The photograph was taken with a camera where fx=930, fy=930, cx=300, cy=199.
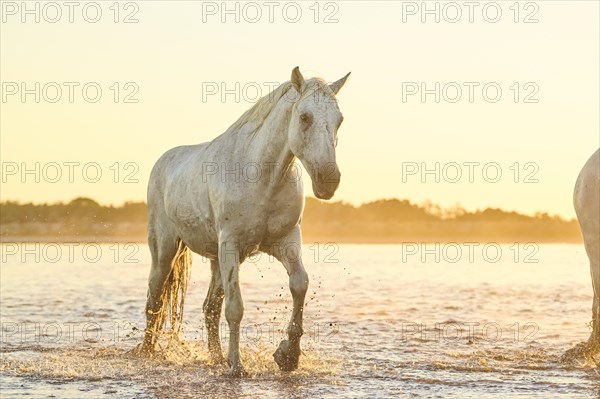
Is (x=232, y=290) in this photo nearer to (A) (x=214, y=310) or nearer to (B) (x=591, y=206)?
(A) (x=214, y=310)

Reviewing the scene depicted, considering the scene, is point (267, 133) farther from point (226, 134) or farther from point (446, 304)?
point (446, 304)

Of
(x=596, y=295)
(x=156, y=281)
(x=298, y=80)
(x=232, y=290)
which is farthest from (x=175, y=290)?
(x=596, y=295)

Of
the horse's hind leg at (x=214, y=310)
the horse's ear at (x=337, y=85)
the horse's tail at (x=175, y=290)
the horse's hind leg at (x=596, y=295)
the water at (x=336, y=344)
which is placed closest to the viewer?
the water at (x=336, y=344)

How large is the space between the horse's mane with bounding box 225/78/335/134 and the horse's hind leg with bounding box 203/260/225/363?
1.69 m

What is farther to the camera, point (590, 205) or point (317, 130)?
point (590, 205)

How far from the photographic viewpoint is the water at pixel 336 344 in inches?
308

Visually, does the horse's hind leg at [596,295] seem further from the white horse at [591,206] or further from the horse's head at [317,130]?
the horse's head at [317,130]

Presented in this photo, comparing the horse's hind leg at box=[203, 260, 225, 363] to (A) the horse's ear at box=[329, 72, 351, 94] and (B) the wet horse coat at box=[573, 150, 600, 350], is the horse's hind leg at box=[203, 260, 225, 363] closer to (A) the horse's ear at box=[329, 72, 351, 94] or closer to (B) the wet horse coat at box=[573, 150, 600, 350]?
(A) the horse's ear at box=[329, 72, 351, 94]

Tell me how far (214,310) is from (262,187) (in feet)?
6.89

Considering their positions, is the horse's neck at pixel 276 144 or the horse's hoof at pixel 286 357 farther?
the horse's hoof at pixel 286 357

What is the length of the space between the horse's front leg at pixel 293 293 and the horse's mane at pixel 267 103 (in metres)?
1.08

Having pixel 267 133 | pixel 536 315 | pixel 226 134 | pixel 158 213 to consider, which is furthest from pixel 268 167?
pixel 536 315

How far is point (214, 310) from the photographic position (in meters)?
9.91

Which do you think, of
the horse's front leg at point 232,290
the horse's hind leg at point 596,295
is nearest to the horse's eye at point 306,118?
the horse's front leg at point 232,290
